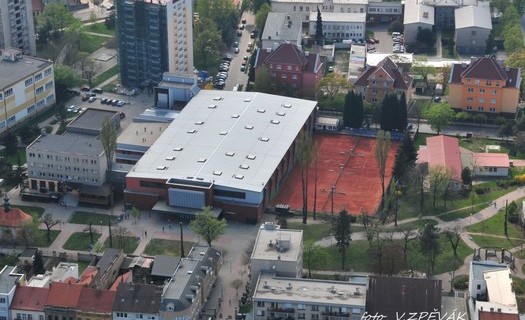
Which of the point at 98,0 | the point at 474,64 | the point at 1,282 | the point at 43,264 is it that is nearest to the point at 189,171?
the point at 43,264

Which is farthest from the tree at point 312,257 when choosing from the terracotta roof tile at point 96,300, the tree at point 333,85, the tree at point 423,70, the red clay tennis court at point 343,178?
the tree at point 423,70

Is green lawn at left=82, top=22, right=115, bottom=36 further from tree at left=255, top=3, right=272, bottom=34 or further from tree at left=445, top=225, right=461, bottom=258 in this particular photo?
tree at left=445, top=225, right=461, bottom=258

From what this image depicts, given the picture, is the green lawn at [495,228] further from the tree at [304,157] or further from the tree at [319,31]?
the tree at [319,31]

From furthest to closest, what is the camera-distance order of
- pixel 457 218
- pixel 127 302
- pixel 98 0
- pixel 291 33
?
pixel 98 0
pixel 291 33
pixel 457 218
pixel 127 302

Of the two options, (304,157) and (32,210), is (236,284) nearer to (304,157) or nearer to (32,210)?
(304,157)

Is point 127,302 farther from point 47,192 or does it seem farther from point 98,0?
point 98,0

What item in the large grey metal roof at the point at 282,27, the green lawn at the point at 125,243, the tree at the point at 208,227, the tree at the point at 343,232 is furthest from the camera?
the large grey metal roof at the point at 282,27
